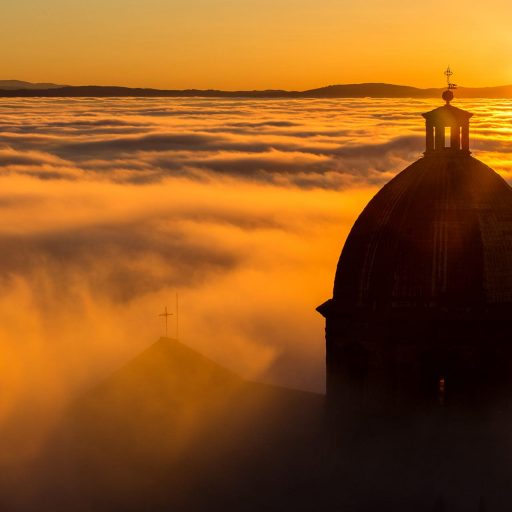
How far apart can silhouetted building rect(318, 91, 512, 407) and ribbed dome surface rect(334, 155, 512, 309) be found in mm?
33

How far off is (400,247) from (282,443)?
8.24 meters

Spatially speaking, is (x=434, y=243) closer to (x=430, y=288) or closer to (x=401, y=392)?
(x=430, y=288)

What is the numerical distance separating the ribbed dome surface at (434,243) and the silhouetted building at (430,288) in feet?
0.11

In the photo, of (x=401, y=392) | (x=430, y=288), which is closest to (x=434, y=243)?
(x=430, y=288)

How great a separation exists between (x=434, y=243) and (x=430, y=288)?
147cm

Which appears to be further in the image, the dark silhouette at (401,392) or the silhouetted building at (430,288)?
the silhouetted building at (430,288)

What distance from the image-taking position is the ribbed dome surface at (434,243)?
52781mm

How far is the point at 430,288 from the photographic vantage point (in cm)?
5306

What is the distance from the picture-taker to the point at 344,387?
182 feet

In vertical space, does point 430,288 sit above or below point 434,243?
below

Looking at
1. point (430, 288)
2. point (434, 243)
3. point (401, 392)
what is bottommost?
point (401, 392)

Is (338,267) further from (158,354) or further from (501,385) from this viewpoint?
(158,354)

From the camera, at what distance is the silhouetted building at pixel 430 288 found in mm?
52844

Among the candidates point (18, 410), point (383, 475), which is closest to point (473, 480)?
point (383, 475)
